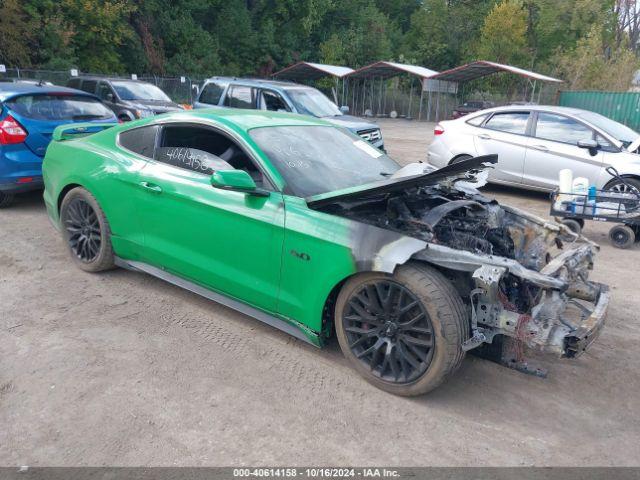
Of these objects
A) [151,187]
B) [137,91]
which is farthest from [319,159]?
[137,91]

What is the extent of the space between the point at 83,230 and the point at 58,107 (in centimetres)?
330

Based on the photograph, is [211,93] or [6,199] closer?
[6,199]

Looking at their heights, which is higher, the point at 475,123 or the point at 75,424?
the point at 475,123

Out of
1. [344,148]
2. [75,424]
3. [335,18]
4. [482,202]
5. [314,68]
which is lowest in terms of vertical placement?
[75,424]

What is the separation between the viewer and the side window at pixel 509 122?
9102 millimetres

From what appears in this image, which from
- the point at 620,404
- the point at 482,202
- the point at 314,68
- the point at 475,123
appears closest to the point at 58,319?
the point at 482,202

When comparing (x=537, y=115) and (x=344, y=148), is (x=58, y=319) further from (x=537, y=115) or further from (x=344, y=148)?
(x=537, y=115)

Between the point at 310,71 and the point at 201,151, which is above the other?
the point at 310,71

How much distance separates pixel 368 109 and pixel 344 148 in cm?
3208

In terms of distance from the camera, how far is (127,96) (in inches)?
514

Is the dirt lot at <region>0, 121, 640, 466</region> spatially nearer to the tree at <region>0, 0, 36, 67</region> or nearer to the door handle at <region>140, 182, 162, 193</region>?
the door handle at <region>140, 182, 162, 193</region>

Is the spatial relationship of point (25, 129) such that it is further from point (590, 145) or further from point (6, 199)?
point (590, 145)

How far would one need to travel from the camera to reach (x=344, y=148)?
178 inches

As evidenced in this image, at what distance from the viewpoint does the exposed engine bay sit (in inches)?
120
